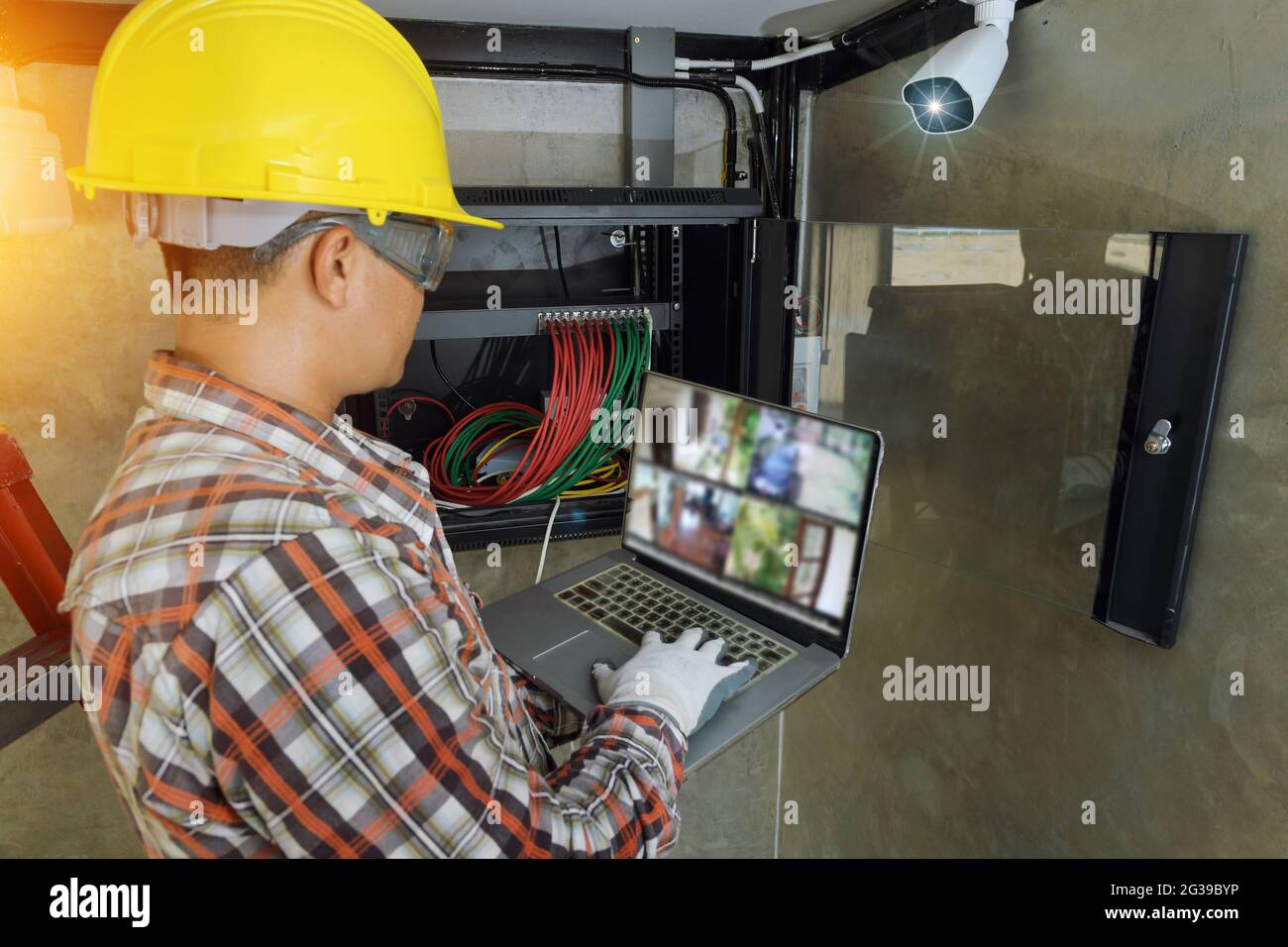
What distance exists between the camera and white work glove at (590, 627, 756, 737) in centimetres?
104

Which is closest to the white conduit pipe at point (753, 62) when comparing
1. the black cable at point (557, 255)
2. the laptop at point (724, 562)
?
the black cable at point (557, 255)

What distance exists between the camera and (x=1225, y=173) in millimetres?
1022

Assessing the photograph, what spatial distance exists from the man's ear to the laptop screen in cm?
67

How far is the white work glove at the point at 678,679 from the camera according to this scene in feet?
3.41

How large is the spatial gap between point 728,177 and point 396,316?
1238 millimetres

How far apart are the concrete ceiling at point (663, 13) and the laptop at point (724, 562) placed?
70 centimetres

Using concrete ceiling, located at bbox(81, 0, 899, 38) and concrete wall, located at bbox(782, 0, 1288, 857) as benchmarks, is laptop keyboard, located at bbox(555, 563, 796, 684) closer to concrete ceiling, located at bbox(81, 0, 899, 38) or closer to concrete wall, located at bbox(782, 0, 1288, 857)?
concrete wall, located at bbox(782, 0, 1288, 857)

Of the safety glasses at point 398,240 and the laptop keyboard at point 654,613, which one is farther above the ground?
the safety glasses at point 398,240

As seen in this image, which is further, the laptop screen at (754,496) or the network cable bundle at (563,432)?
the network cable bundle at (563,432)

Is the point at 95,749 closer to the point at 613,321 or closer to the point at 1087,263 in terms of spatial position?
the point at 613,321

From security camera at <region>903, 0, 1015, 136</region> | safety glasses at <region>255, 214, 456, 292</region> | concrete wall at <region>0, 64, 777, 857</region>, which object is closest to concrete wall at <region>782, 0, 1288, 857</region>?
security camera at <region>903, 0, 1015, 136</region>

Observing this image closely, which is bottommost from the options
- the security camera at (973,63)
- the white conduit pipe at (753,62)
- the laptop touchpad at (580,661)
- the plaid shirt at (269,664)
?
the laptop touchpad at (580,661)

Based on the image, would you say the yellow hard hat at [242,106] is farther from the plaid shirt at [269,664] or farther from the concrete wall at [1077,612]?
the concrete wall at [1077,612]

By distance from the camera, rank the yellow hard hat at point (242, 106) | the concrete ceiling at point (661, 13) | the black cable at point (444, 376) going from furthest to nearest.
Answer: the black cable at point (444, 376) → the concrete ceiling at point (661, 13) → the yellow hard hat at point (242, 106)
